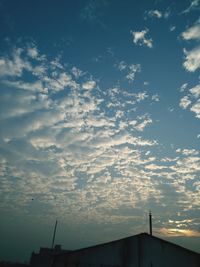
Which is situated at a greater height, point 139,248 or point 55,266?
point 139,248

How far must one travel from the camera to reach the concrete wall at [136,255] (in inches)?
704

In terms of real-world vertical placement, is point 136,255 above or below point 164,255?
below

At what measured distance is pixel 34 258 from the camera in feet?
176

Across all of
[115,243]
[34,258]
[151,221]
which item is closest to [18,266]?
[34,258]

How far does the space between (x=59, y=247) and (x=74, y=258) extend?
40582 millimetres

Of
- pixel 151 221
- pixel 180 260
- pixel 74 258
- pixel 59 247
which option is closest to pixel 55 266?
pixel 74 258

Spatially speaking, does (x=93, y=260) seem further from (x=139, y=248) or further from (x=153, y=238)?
(x=153, y=238)

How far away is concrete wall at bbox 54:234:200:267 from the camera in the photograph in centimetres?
1788

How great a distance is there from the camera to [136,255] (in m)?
18.0

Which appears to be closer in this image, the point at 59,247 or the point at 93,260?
the point at 93,260

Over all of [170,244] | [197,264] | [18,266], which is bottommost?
[18,266]

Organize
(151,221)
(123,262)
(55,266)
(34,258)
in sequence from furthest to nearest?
(34,258)
(151,221)
(55,266)
(123,262)

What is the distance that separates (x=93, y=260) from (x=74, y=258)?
5.04ft

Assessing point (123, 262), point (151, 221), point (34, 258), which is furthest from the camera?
point (34, 258)
